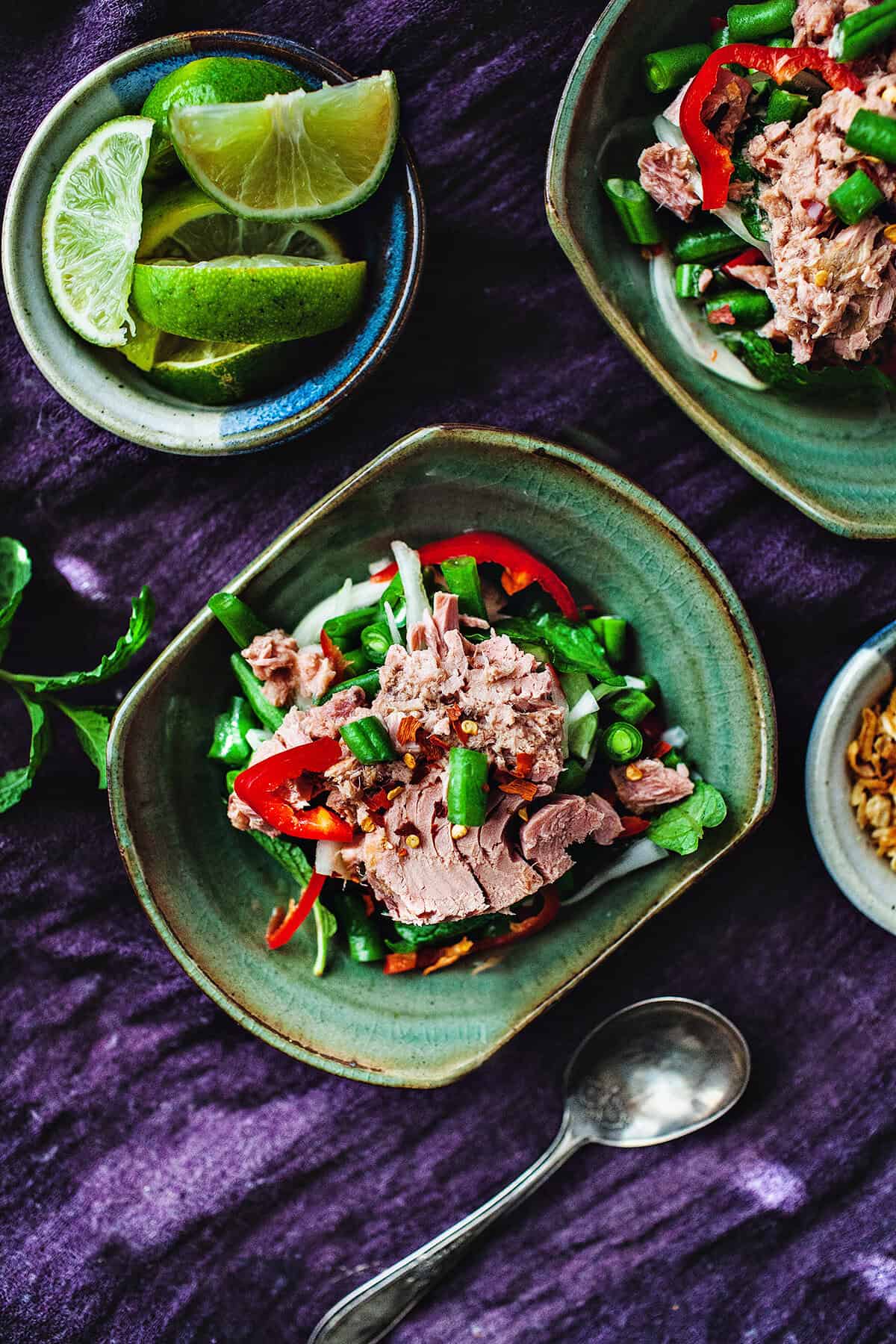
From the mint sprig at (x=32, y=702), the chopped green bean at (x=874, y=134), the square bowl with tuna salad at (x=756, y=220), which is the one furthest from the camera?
the mint sprig at (x=32, y=702)

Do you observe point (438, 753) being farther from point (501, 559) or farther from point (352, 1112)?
point (352, 1112)

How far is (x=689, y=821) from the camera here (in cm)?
191

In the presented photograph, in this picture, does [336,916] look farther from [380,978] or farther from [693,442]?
[693,442]

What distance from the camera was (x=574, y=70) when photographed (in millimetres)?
1819

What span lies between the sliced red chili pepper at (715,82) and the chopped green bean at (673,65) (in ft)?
0.09

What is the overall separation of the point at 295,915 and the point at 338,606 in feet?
2.08

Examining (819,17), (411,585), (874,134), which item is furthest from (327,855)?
(819,17)

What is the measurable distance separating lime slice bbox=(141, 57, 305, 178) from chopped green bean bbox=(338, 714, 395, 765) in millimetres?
1137

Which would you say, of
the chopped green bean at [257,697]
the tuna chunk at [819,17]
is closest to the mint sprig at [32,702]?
the chopped green bean at [257,697]

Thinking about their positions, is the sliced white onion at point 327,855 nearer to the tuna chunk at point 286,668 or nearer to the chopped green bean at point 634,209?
the tuna chunk at point 286,668

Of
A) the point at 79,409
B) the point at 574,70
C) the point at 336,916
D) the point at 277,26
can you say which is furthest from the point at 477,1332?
the point at 277,26

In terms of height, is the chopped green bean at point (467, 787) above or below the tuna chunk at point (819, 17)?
below

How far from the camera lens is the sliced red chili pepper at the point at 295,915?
1938 mm

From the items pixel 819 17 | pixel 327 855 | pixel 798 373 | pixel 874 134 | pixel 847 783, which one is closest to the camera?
pixel 874 134
